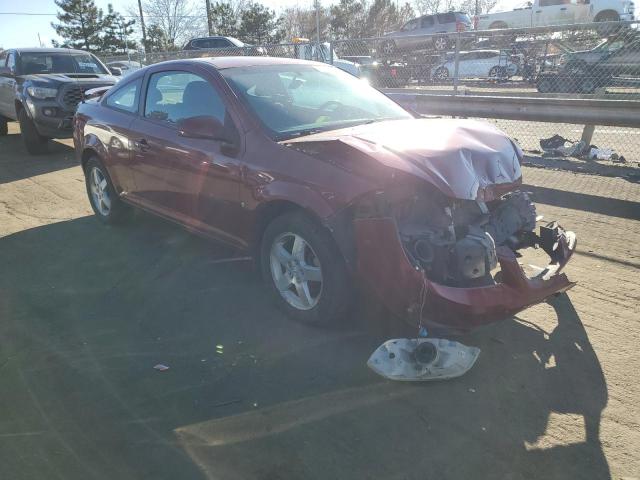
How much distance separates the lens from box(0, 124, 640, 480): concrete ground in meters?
2.37

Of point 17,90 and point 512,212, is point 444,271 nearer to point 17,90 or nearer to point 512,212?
point 512,212

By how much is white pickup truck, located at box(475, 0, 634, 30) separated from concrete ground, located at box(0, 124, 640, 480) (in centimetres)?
2206

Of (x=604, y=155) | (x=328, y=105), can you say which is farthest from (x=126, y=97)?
(x=604, y=155)

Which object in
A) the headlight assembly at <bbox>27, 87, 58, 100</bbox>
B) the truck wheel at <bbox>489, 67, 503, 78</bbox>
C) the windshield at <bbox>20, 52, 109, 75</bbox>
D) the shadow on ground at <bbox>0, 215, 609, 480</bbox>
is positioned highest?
the windshield at <bbox>20, 52, 109, 75</bbox>

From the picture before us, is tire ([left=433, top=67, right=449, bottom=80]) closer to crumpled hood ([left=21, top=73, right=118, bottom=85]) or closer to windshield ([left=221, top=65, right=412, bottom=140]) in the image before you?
windshield ([left=221, top=65, right=412, bottom=140])

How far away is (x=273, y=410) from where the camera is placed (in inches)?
106

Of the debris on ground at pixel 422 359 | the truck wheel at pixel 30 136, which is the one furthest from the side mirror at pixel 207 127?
the truck wheel at pixel 30 136

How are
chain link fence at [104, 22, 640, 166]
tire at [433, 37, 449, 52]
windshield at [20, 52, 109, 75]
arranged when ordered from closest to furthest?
1. chain link fence at [104, 22, 640, 166]
2. tire at [433, 37, 449, 52]
3. windshield at [20, 52, 109, 75]

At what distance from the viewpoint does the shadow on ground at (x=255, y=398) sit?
2.36m

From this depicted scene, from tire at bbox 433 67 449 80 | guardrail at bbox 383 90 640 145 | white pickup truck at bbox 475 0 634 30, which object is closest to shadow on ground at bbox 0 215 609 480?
guardrail at bbox 383 90 640 145

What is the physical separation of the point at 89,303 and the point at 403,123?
2.75 metres

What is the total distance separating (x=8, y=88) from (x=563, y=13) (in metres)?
22.9

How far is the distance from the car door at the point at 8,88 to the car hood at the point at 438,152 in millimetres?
9702

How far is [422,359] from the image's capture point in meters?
2.90
